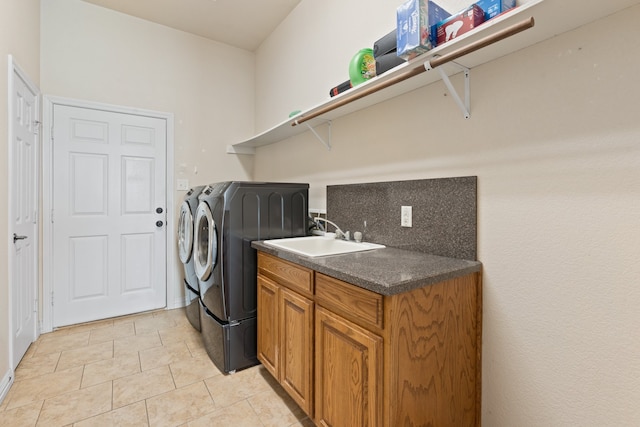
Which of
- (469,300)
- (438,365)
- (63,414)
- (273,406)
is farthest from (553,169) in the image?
(63,414)

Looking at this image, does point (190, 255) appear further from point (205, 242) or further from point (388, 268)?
point (388, 268)

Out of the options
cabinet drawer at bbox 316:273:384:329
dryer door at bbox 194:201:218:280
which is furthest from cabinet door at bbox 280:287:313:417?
dryer door at bbox 194:201:218:280

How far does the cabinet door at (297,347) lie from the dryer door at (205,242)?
2.09 ft

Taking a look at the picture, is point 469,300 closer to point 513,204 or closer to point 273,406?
point 513,204

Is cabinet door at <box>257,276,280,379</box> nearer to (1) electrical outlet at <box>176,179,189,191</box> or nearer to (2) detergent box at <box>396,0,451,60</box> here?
(2) detergent box at <box>396,0,451,60</box>

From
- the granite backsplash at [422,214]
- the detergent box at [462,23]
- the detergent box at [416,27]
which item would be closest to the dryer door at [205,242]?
the granite backsplash at [422,214]

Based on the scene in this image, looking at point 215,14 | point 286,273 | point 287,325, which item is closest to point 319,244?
point 286,273

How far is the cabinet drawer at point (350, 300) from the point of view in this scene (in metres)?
1.10

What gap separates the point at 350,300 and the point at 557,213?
85 centimetres

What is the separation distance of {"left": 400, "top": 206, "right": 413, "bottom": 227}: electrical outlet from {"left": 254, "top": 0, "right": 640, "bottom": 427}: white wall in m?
0.21

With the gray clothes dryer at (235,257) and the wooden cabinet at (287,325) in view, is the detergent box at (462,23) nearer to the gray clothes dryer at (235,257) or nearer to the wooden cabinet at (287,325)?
the wooden cabinet at (287,325)

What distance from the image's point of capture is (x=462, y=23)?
1.17m

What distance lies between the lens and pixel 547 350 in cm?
120

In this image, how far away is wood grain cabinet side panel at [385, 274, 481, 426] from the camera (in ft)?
3.53
